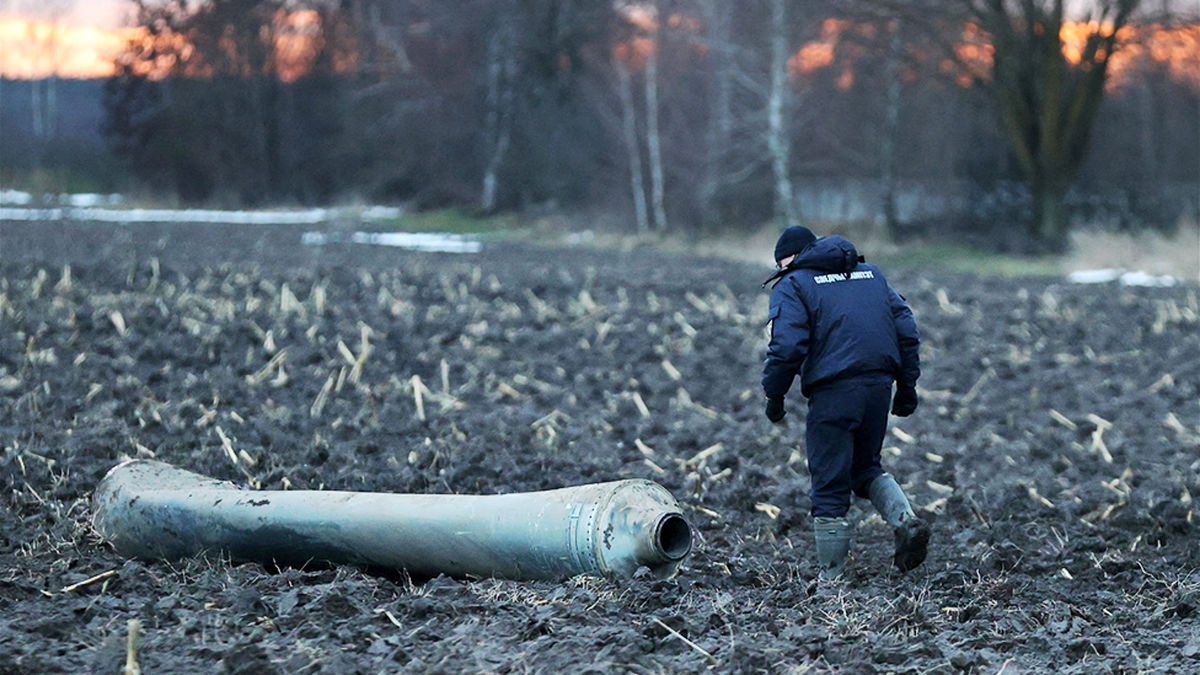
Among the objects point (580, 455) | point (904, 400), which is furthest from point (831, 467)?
point (580, 455)

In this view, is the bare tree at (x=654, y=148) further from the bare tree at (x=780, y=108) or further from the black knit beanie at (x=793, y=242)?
the black knit beanie at (x=793, y=242)

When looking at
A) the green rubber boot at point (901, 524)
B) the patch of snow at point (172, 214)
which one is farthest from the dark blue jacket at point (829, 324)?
the patch of snow at point (172, 214)

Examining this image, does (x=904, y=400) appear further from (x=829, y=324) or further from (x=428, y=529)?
(x=428, y=529)

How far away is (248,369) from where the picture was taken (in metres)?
10.7

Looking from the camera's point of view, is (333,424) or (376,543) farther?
(333,424)

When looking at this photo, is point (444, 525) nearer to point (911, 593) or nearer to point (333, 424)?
point (911, 593)

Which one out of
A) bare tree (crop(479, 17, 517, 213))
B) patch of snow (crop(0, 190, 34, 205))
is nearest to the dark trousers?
bare tree (crop(479, 17, 517, 213))

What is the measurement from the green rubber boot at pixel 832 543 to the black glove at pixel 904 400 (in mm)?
613

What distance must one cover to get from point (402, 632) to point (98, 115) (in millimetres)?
52985

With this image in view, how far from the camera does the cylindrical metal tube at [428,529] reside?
5.60m

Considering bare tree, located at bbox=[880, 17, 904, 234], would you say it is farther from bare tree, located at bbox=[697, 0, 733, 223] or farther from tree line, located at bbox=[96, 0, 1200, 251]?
bare tree, located at bbox=[697, 0, 733, 223]

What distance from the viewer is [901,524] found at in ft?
20.0

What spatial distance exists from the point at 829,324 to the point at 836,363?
18 centimetres

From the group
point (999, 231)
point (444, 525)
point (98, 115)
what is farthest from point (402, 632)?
point (98, 115)
